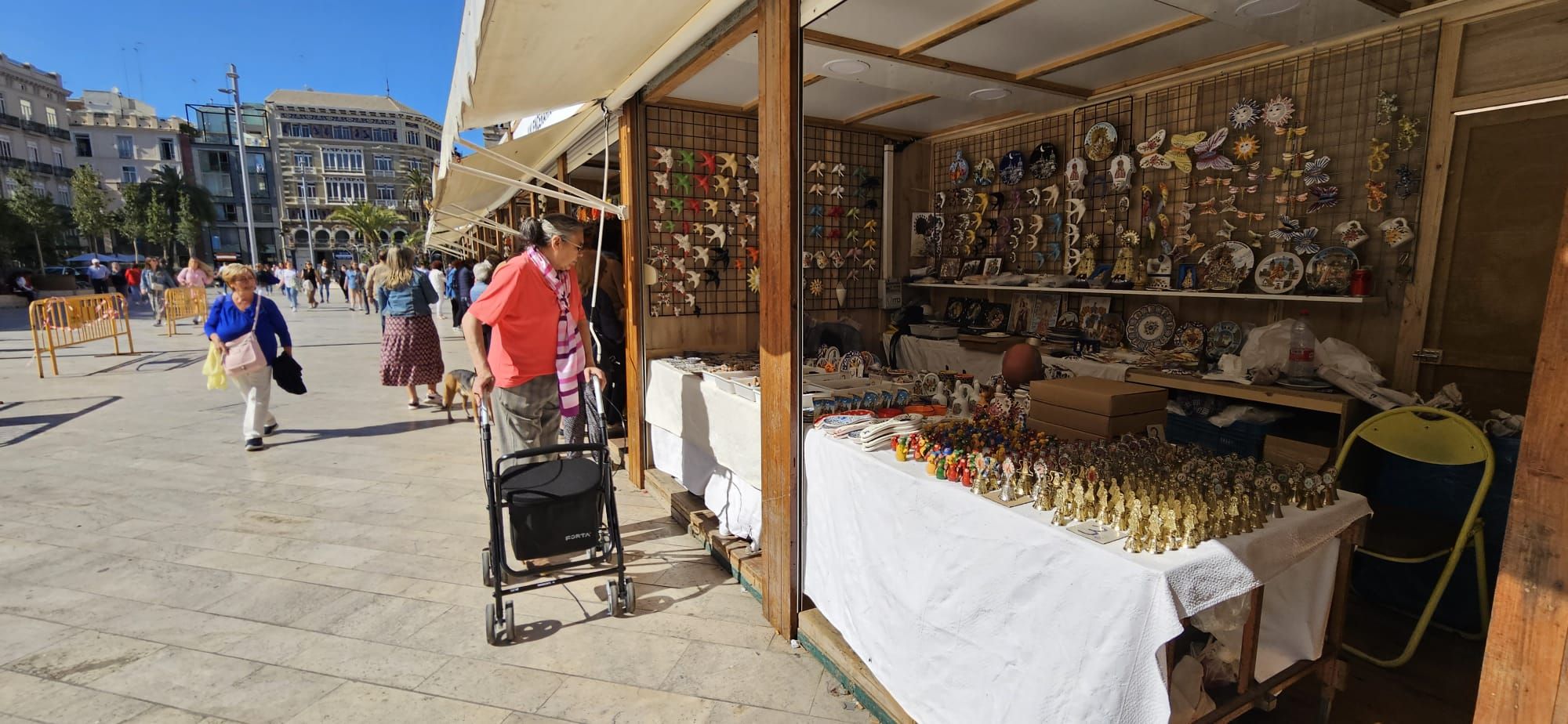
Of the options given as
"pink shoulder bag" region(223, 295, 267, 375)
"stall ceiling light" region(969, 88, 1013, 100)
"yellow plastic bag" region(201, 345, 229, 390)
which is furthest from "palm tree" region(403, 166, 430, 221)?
"stall ceiling light" region(969, 88, 1013, 100)

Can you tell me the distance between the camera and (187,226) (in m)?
46.0

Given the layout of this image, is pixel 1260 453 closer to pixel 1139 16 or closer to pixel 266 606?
pixel 1139 16

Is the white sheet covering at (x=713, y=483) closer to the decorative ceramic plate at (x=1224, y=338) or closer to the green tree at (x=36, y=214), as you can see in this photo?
the decorative ceramic plate at (x=1224, y=338)

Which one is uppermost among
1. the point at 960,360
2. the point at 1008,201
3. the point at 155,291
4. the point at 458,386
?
the point at 1008,201

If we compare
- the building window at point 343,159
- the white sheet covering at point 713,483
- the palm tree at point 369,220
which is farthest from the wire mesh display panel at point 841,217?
the building window at point 343,159

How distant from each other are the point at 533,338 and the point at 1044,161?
378 centimetres

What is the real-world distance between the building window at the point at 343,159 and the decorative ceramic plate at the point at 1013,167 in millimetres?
70591

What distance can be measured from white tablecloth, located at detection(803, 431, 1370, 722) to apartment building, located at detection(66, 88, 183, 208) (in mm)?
68924

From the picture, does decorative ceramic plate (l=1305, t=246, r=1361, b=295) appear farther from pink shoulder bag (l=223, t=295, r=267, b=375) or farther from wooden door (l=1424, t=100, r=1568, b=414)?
pink shoulder bag (l=223, t=295, r=267, b=375)

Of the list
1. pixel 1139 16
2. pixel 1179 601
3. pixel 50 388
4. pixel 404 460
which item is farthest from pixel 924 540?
pixel 50 388

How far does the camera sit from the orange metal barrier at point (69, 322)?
29.9ft

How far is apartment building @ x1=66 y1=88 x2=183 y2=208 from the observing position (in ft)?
165

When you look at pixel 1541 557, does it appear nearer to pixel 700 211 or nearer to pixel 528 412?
pixel 528 412

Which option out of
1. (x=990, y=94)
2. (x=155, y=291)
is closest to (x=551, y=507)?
(x=990, y=94)
